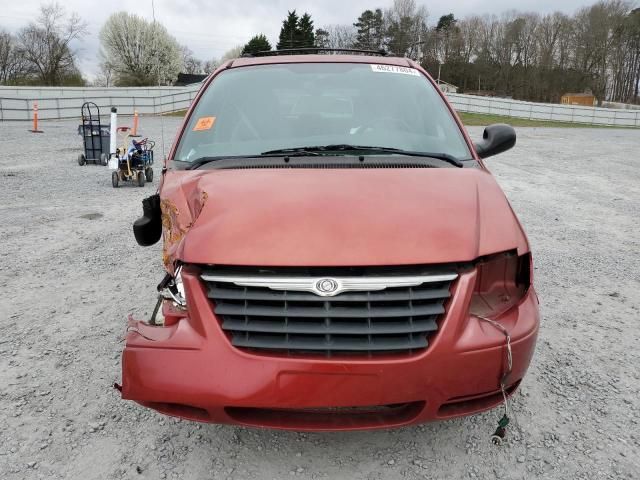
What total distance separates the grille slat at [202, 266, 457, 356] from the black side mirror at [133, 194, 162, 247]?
1.02 m

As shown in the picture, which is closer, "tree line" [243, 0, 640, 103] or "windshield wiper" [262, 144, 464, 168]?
"windshield wiper" [262, 144, 464, 168]

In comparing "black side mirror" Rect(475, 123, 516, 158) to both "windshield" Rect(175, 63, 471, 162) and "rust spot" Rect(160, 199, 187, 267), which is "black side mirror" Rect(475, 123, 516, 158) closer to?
"windshield" Rect(175, 63, 471, 162)

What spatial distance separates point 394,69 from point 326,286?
216 cm

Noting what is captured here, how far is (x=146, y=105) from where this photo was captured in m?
26.8

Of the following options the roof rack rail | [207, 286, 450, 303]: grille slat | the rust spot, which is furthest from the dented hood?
the roof rack rail

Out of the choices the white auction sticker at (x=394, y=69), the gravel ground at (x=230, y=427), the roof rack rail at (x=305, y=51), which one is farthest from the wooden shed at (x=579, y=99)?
the white auction sticker at (x=394, y=69)

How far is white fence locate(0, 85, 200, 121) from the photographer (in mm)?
21719

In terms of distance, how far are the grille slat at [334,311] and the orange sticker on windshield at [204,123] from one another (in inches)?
56.5

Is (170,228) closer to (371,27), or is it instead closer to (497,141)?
(497,141)

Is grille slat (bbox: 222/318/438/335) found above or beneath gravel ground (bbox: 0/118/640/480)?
above

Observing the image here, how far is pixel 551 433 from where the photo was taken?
233 centimetres

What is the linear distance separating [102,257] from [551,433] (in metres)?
4.08

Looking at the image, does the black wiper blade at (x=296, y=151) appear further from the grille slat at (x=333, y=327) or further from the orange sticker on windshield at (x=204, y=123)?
the grille slat at (x=333, y=327)

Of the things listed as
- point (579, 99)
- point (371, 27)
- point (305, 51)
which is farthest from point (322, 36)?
point (305, 51)
